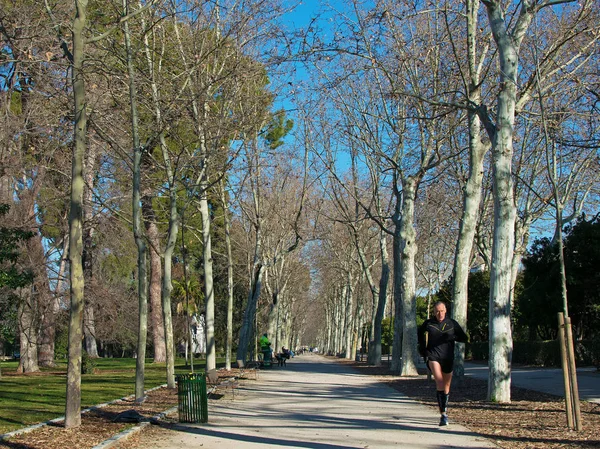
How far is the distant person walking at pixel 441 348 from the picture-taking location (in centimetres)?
1119

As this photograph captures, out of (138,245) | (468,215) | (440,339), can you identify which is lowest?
(440,339)

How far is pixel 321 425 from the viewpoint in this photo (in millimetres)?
11445

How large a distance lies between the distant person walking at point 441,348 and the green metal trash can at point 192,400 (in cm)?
351

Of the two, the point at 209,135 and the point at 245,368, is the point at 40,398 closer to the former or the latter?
the point at 209,135

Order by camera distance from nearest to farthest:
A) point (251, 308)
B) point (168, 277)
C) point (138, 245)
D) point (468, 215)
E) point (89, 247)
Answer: point (138, 245)
point (168, 277)
point (468, 215)
point (89, 247)
point (251, 308)

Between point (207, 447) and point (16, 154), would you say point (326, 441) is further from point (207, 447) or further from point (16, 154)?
point (16, 154)

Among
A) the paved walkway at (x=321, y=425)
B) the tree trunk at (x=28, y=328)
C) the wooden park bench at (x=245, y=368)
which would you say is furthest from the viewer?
the wooden park bench at (x=245, y=368)

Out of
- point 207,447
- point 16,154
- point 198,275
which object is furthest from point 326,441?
point 198,275

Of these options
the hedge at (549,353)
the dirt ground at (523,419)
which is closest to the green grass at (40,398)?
the dirt ground at (523,419)

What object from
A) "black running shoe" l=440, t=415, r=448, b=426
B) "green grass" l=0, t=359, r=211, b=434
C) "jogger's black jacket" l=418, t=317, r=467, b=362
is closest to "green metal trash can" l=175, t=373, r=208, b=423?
"green grass" l=0, t=359, r=211, b=434

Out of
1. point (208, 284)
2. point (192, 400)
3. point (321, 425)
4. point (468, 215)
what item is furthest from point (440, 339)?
point (208, 284)

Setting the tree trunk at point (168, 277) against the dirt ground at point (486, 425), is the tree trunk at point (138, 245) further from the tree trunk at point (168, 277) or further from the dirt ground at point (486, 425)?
the tree trunk at point (168, 277)

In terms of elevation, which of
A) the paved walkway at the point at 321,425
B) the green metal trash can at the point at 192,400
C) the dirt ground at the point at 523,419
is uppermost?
the green metal trash can at the point at 192,400

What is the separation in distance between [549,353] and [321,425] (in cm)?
2224
